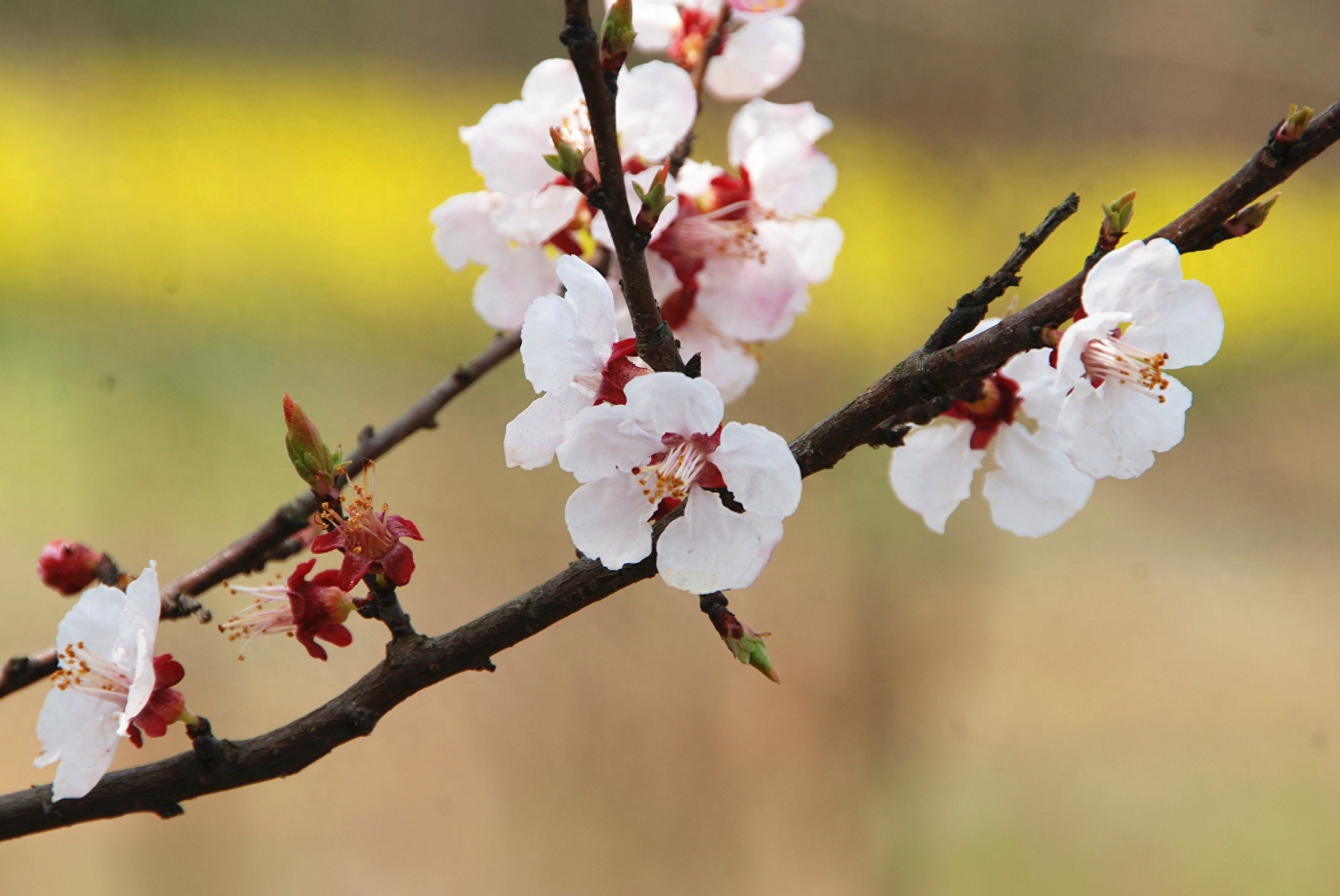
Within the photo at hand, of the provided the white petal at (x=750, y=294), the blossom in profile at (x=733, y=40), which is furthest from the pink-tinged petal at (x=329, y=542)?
the blossom in profile at (x=733, y=40)

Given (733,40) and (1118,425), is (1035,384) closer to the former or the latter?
(1118,425)

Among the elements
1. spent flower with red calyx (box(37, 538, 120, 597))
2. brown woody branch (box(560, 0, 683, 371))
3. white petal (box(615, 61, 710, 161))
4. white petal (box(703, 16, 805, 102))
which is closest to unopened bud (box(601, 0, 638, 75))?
brown woody branch (box(560, 0, 683, 371))

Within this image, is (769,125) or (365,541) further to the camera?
(769,125)

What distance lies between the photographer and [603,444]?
31 cm

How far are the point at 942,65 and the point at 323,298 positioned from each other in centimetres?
119

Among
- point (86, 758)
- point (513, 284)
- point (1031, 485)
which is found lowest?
point (1031, 485)

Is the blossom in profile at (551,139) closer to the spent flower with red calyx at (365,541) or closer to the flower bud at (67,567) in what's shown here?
the spent flower with red calyx at (365,541)

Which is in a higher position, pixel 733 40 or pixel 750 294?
pixel 733 40

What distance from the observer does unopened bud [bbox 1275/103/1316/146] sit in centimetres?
29

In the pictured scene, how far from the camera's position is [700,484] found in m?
0.32

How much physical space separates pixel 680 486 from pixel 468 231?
0.78 ft

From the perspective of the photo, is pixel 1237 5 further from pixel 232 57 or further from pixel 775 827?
pixel 232 57

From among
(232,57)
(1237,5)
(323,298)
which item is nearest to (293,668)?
(323,298)

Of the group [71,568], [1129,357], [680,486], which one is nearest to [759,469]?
[680,486]
